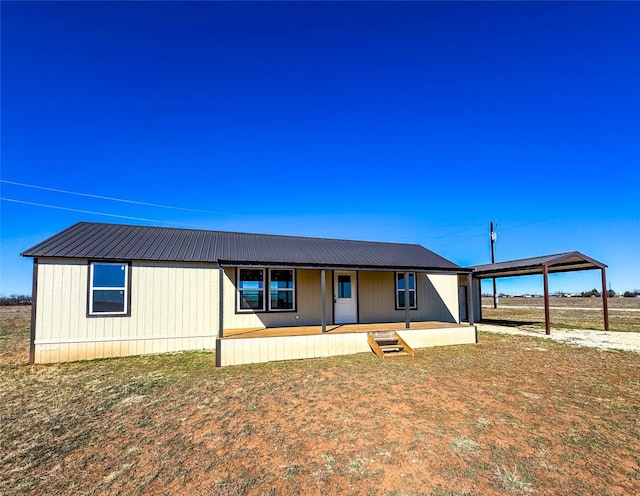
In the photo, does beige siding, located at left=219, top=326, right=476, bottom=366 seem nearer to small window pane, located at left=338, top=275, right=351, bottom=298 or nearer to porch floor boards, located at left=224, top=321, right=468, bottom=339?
porch floor boards, located at left=224, top=321, right=468, bottom=339

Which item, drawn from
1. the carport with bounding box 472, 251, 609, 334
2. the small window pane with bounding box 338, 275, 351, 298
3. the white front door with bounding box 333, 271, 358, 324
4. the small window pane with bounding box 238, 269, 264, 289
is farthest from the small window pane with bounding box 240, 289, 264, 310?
the carport with bounding box 472, 251, 609, 334

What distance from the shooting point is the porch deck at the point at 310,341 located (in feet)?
26.8

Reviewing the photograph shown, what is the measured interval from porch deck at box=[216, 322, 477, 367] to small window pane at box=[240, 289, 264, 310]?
0.91 metres

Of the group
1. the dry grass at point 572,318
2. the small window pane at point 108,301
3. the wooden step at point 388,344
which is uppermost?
the small window pane at point 108,301

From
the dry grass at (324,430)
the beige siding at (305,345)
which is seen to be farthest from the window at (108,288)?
the beige siding at (305,345)

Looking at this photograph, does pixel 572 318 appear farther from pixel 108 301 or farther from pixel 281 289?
pixel 108 301

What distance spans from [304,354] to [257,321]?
268 cm

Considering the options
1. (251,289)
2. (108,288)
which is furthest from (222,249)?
(108,288)

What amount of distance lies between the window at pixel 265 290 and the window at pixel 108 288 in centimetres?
331

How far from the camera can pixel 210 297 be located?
1040 cm

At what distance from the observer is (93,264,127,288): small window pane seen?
9.27 metres

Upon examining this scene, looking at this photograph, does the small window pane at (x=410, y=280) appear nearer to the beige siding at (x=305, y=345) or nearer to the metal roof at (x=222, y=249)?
the metal roof at (x=222, y=249)

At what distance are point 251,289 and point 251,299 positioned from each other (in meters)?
0.34

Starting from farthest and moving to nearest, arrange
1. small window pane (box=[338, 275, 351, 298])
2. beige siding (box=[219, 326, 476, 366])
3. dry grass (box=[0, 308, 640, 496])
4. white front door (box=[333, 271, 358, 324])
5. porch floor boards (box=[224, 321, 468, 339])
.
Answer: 1. small window pane (box=[338, 275, 351, 298])
2. white front door (box=[333, 271, 358, 324])
3. porch floor boards (box=[224, 321, 468, 339])
4. beige siding (box=[219, 326, 476, 366])
5. dry grass (box=[0, 308, 640, 496])
